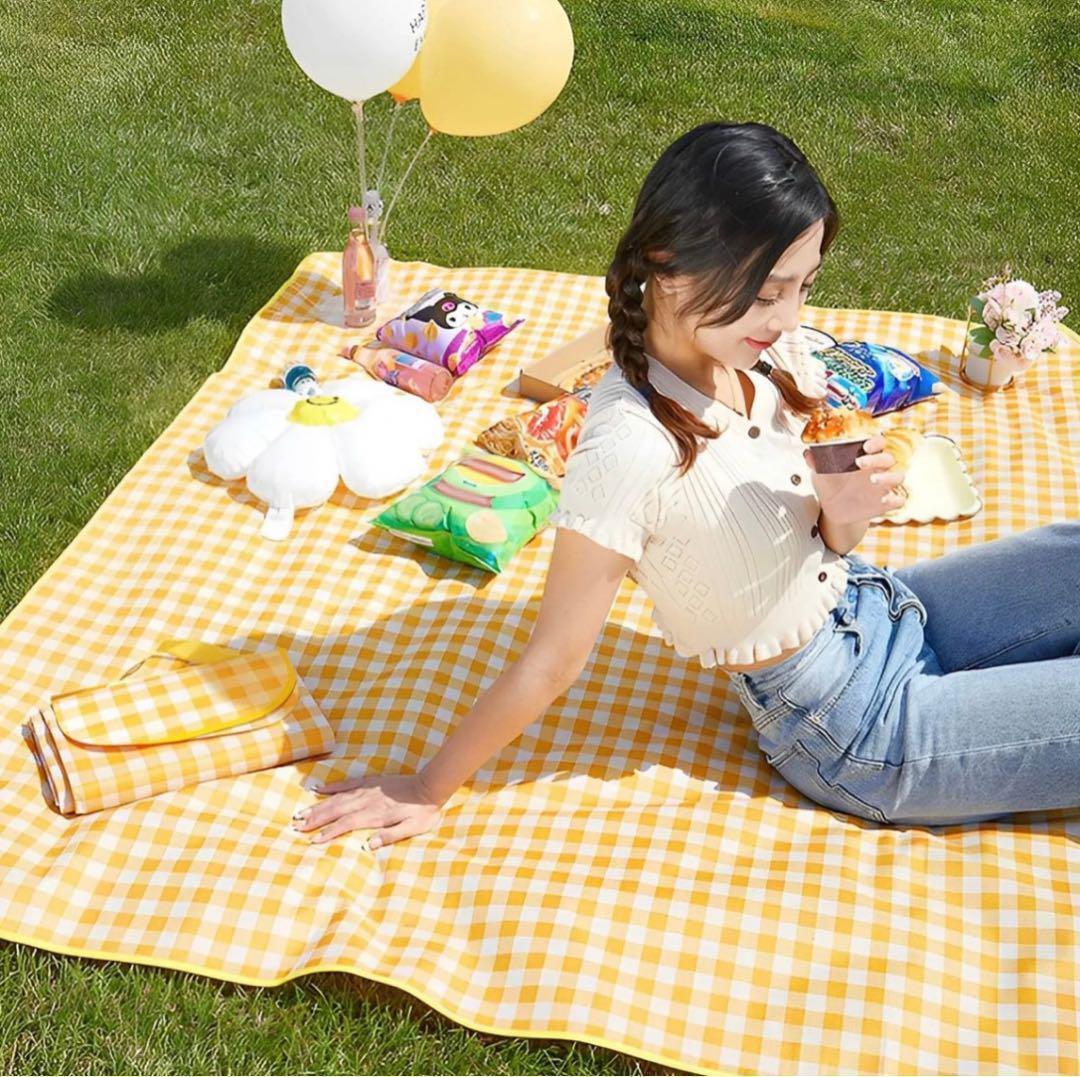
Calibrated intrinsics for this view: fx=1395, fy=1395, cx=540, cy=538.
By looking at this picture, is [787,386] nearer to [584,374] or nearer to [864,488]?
[864,488]

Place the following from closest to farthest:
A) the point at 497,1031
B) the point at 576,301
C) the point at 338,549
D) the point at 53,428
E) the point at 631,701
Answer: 1. the point at 497,1031
2. the point at 631,701
3. the point at 338,549
4. the point at 53,428
5. the point at 576,301

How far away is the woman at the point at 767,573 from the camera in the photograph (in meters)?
2.24

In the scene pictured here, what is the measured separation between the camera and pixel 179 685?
9.56 feet

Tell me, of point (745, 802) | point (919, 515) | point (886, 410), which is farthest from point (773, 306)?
point (886, 410)

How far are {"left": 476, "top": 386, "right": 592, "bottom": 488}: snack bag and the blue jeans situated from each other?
118 centimetres

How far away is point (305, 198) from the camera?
5.54m

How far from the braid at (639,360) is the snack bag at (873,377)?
5.66 feet

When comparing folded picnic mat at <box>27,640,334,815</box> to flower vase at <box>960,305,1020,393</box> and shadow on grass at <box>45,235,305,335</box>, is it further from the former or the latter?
flower vase at <box>960,305,1020,393</box>

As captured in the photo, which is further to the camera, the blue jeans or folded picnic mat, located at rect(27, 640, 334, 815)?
folded picnic mat, located at rect(27, 640, 334, 815)

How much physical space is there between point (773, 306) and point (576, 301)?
8.27ft

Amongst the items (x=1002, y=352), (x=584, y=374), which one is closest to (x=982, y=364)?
(x=1002, y=352)

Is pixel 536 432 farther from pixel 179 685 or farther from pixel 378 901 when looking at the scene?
pixel 378 901

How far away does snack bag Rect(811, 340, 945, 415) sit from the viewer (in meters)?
4.05

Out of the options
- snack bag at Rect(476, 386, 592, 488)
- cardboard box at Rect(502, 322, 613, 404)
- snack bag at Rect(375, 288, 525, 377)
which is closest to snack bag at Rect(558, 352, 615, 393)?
cardboard box at Rect(502, 322, 613, 404)
